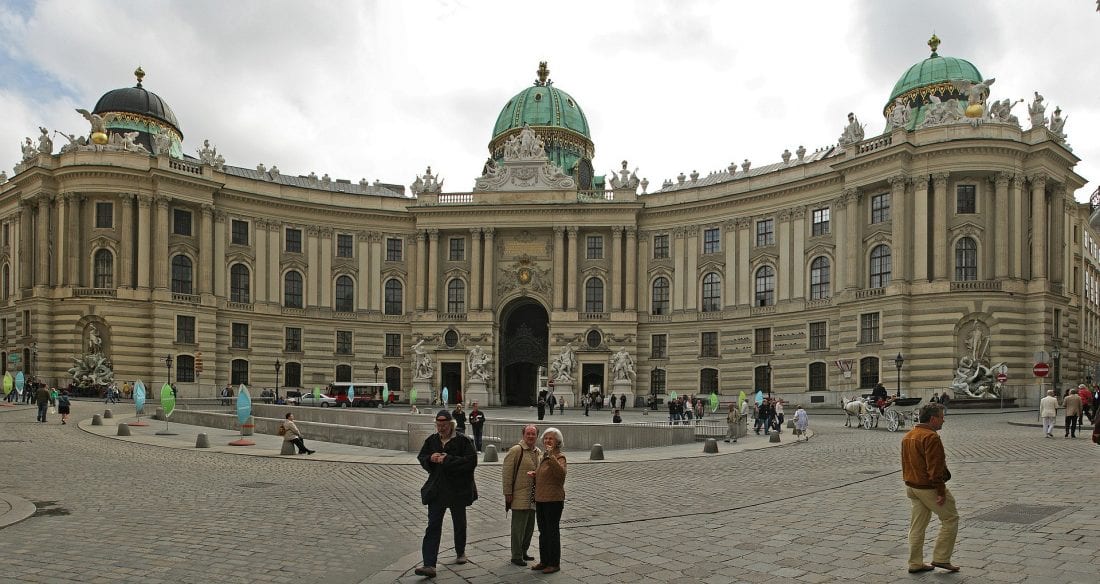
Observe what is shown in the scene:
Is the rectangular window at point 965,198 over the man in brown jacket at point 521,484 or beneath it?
over

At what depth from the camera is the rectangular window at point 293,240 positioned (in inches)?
2685

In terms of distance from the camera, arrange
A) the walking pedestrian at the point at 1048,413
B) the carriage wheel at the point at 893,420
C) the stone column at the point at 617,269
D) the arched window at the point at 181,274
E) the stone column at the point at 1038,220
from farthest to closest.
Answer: the stone column at the point at 617,269 < the arched window at the point at 181,274 < the stone column at the point at 1038,220 < the carriage wheel at the point at 893,420 < the walking pedestrian at the point at 1048,413

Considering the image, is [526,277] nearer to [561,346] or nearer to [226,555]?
[561,346]

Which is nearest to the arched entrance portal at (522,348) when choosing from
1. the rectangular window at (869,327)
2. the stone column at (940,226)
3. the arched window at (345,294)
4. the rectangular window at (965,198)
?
the arched window at (345,294)

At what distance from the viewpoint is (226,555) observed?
11898mm

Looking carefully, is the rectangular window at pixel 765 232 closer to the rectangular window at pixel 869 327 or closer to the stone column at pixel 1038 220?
the rectangular window at pixel 869 327

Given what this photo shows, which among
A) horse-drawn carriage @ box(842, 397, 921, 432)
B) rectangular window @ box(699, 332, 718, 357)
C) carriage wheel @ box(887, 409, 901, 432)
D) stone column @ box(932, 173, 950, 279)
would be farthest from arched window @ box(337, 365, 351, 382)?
carriage wheel @ box(887, 409, 901, 432)

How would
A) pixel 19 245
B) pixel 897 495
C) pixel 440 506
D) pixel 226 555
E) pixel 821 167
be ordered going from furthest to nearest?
pixel 19 245 < pixel 821 167 < pixel 897 495 < pixel 226 555 < pixel 440 506

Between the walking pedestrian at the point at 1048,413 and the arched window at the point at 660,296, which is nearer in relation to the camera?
the walking pedestrian at the point at 1048,413

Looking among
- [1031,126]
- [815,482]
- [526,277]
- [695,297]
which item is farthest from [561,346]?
[815,482]

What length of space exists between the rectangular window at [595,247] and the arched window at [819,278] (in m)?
16.4

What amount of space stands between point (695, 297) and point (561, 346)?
10.8 meters

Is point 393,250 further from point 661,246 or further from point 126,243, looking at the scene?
point 661,246

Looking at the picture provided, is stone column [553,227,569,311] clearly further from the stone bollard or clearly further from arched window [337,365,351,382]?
the stone bollard
